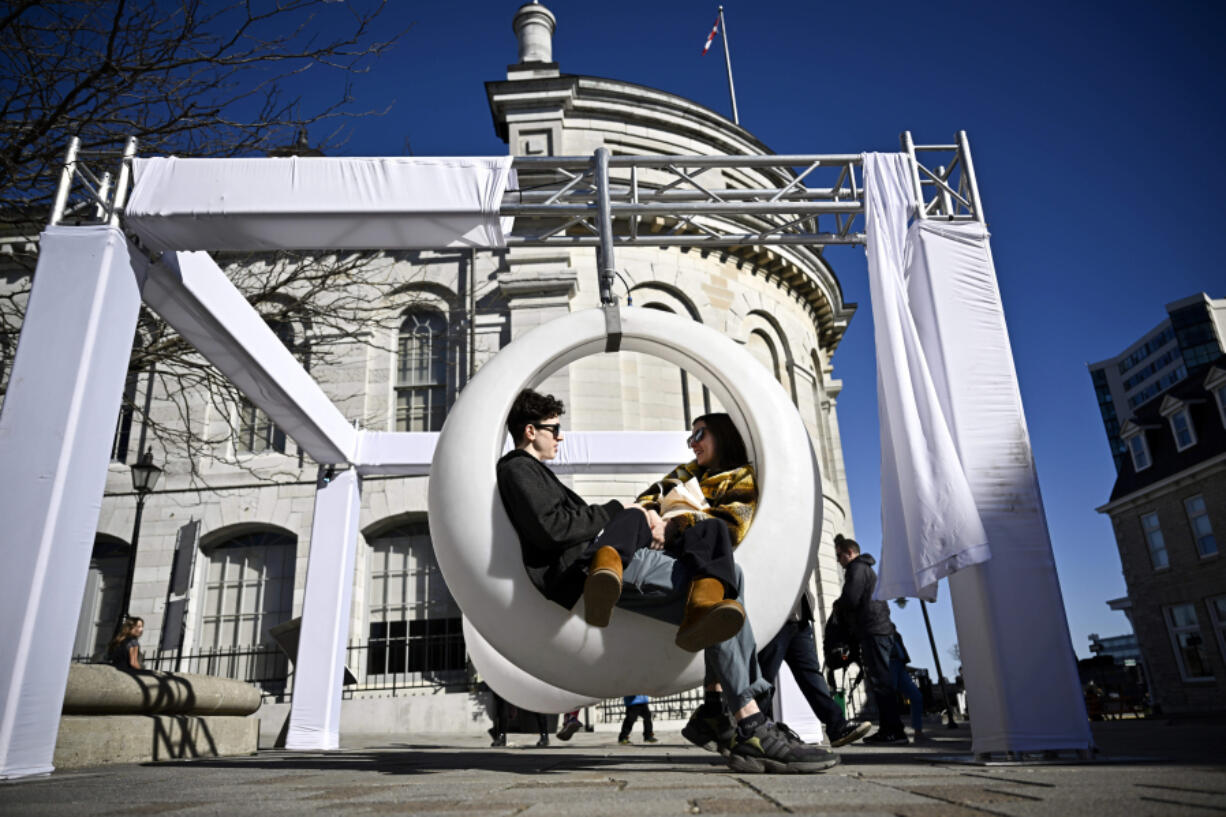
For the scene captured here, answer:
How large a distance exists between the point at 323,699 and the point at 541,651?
594cm

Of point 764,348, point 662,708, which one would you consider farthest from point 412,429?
point 764,348

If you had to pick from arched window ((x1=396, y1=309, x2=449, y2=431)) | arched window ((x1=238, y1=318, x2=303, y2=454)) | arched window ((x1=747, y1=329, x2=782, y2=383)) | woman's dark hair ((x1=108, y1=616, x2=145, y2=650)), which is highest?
arched window ((x1=747, y1=329, x2=782, y2=383))

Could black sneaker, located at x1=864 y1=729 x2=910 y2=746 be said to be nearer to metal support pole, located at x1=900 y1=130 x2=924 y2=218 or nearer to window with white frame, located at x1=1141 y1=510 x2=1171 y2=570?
metal support pole, located at x1=900 y1=130 x2=924 y2=218

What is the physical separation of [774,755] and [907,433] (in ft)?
8.00

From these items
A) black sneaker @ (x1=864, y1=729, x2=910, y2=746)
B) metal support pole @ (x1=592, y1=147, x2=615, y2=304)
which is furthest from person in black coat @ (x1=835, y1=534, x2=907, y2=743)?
metal support pole @ (x1=592, y1=147, x2=615, y2=304)

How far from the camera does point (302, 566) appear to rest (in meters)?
14.2

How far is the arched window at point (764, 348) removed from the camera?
56.4 feet

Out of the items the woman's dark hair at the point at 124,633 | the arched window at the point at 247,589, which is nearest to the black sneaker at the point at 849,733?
the woman's dark hair at the point at 124,633

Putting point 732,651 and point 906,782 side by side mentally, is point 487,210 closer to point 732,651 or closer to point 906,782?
point 732,651

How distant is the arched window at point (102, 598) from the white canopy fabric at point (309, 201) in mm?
11643

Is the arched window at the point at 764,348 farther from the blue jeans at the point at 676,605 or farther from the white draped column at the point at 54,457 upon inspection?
the blue jeans at the point at 676,605

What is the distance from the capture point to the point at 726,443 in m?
4.11

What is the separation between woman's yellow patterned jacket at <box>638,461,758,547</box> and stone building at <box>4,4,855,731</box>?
30.8 ft

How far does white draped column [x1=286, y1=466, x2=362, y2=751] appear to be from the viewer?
815cm
